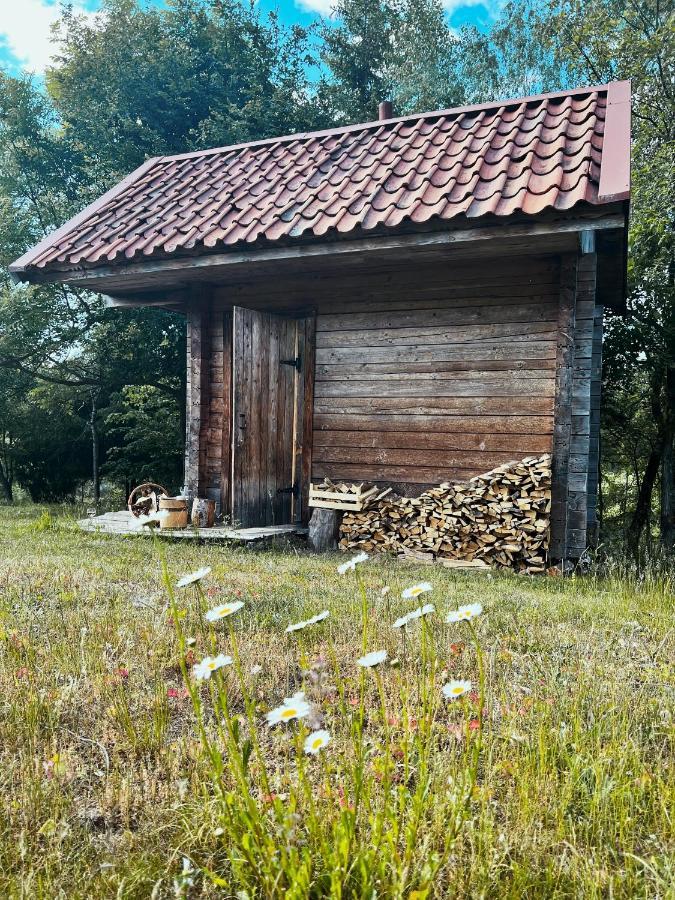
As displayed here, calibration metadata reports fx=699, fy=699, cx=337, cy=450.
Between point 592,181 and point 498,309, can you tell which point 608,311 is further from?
point 592,181

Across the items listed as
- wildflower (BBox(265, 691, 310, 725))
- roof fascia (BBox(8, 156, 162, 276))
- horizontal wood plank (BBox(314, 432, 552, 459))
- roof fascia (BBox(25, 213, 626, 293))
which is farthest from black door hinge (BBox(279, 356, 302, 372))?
wildflower (BBox(265, 691, 310, 725))

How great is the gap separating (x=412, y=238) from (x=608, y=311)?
5305mm

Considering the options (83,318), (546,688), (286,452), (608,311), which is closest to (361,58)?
(83,318)

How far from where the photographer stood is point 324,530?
23.6ft

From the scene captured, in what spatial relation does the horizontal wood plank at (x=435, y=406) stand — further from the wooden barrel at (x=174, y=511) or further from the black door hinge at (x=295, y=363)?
the wooden barrel at (x=174, y=511)

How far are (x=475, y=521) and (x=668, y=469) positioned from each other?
5.91 metres

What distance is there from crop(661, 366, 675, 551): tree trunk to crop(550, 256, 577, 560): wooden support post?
5.05m

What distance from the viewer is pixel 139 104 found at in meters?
14.7

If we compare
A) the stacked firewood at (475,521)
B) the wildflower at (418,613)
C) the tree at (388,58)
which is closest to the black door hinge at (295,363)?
the stacked firewood at (475,521)

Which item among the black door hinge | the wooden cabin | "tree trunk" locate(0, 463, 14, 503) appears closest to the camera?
the wooden cabin

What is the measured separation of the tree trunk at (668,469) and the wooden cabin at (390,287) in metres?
2.77

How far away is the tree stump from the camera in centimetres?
720

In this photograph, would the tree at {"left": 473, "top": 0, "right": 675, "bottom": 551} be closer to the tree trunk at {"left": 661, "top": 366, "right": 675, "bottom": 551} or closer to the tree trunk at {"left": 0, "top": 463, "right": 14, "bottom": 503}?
the tree trunk at {"left": 661, "top": 366, "right": 675, "bottom": 551}

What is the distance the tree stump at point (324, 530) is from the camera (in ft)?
23.6
